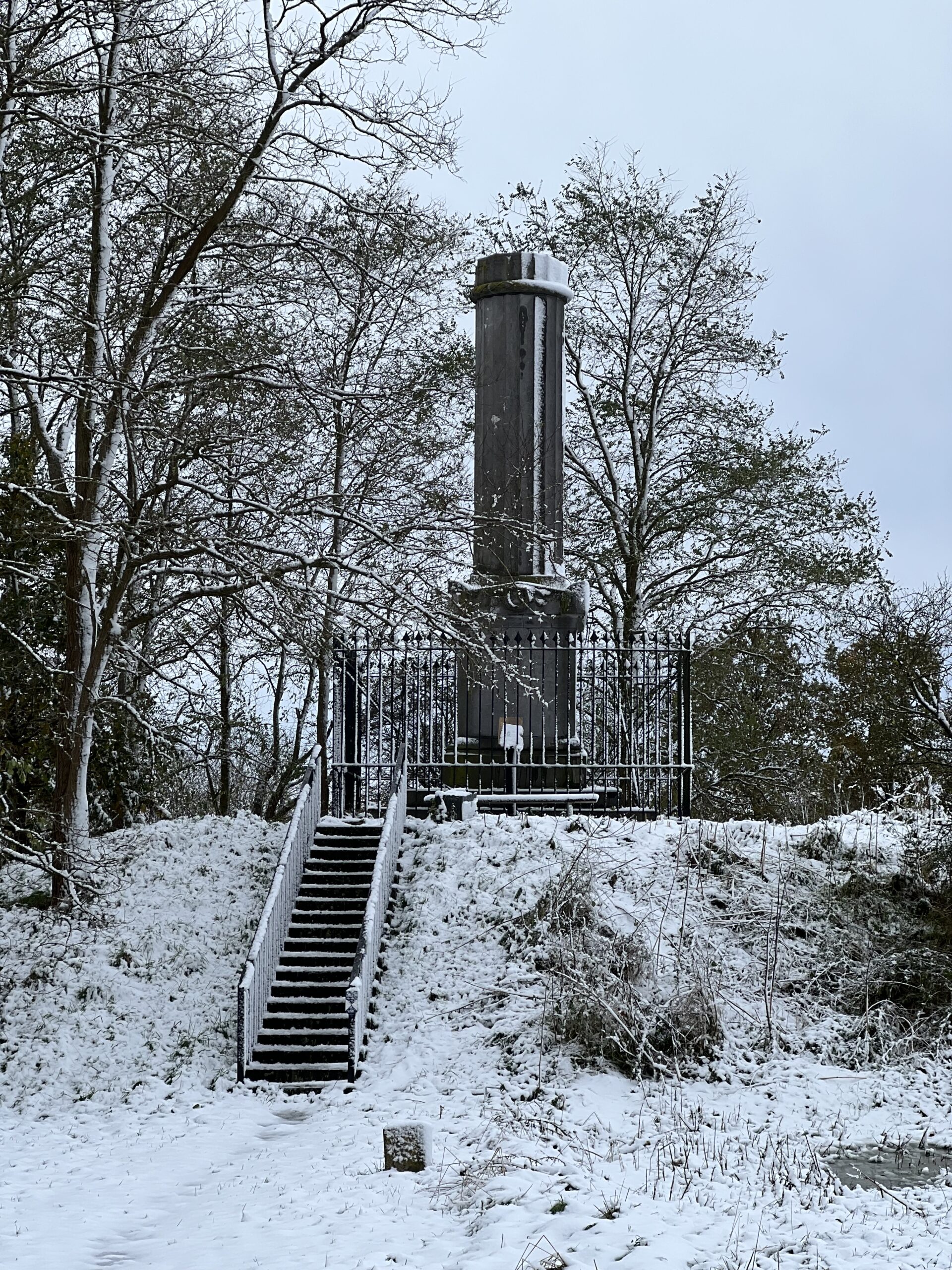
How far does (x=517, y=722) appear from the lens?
15.8 metres

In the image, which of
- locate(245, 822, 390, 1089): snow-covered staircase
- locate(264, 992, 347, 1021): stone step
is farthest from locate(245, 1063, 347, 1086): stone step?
locate(264, 992, 347, 1021): stone step

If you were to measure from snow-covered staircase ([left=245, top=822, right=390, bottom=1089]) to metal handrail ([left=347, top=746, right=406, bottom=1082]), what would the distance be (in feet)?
0.57

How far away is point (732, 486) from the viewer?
2289 cm

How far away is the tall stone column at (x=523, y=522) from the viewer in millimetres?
15773

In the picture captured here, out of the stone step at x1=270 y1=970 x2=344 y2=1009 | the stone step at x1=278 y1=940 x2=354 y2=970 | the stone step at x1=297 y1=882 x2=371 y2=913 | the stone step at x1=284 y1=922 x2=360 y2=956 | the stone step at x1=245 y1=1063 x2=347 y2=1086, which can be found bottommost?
the stone step at x1=245 y1=1063 x2=347 y2=1086

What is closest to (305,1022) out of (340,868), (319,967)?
(319,967)

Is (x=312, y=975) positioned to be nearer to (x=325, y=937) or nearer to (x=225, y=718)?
(x=325, y=937)

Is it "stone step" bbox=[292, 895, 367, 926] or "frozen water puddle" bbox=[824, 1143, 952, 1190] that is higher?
"stone step" bbox=[292, 895, 367, 926]

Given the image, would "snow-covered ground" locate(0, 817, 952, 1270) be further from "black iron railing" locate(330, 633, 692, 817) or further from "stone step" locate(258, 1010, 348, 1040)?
"black iron railing" locate(330, 633, 692, 817)

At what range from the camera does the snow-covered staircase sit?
11727mm

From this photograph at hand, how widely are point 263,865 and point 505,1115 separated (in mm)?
6315

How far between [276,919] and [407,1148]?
14.5 feet

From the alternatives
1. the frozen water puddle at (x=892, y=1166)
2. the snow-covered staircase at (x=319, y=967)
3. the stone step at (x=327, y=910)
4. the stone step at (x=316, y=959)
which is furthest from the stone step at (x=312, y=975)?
the frozen water puddle at (x=892, y=1166)

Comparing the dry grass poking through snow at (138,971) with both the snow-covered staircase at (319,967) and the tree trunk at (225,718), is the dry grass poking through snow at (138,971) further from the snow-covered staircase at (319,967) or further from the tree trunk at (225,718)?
A: the tree trunk at (225,718)
